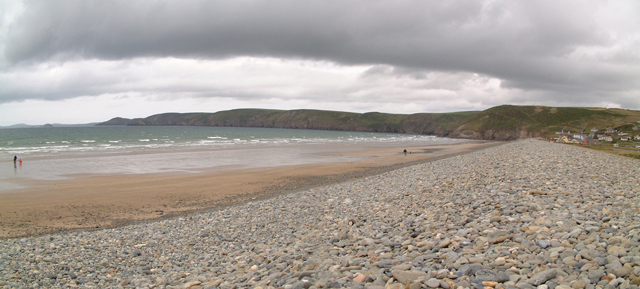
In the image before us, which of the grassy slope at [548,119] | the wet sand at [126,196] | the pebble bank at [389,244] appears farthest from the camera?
the grassy slope at [548,119]

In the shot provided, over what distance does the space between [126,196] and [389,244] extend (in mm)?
18725

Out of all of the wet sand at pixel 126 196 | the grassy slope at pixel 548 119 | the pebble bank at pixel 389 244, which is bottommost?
the wet sand at pixel 126 196

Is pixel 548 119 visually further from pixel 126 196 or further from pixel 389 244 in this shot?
pixel 389 244

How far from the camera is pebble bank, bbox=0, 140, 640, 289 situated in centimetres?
571

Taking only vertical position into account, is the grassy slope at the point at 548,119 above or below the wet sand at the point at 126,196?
above

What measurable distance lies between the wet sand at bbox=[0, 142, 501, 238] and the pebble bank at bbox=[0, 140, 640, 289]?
3639mm

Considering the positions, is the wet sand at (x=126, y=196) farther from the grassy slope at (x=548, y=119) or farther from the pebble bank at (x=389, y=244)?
the grassy slope at (x=548, y=119)

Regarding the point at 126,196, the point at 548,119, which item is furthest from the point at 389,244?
the point at 548,119

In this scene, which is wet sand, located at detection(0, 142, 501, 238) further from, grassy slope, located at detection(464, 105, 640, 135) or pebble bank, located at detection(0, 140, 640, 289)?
grassy slope, located at detection(464, 105, 640, 135)

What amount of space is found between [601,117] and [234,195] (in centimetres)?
15319

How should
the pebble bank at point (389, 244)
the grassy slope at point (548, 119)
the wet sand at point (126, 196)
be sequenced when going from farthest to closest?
the grassy slope at point (548, 119)
the wet sand at point (126, 196)
the pebble bank at point (389, 244)

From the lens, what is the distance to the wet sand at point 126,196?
15.6 metres

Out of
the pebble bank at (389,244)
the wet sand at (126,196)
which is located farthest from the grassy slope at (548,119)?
the pebble bank at (389,244)

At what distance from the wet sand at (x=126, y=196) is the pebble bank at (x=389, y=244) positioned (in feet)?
11.9
